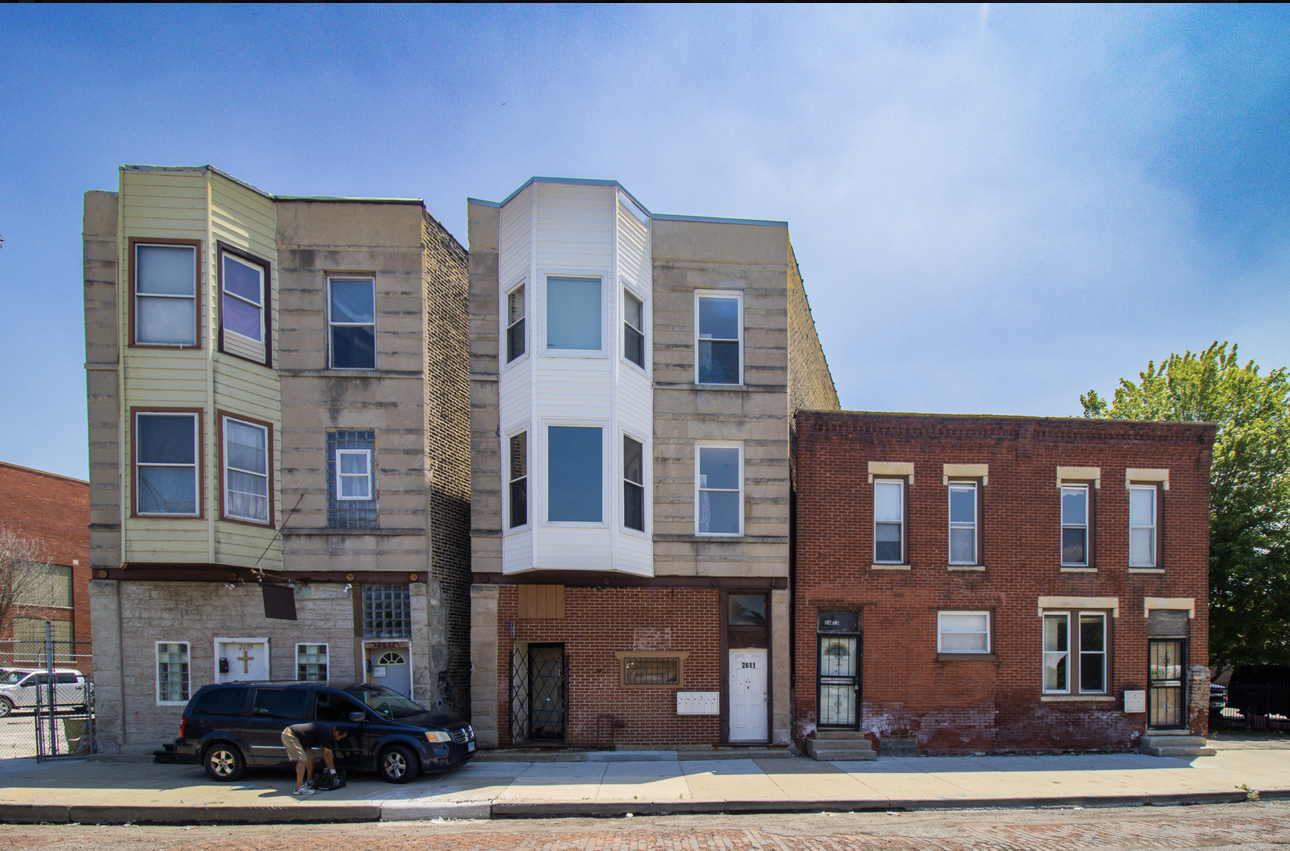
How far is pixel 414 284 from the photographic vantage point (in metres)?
16.2

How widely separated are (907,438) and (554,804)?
10203 millimetres

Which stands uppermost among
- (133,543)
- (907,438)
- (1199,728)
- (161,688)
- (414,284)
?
(414,284)

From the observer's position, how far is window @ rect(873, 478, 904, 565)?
650 inches

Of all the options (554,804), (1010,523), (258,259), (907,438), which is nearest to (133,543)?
(258,259)

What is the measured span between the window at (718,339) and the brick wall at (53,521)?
2729 centimetres

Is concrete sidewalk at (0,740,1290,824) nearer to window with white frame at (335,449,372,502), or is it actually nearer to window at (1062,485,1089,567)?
window at (1062,485,1089,567)

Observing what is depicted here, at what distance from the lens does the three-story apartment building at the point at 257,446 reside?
14.7 m

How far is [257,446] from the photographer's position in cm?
1549

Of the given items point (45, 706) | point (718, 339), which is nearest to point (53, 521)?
point (45, 706)

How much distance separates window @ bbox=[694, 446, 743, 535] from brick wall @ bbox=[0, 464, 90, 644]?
86.9ft

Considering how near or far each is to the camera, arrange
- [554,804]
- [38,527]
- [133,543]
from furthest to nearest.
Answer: [38,527]
[133,543]
[554,804]

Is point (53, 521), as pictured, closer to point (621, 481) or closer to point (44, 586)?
point (44, 586)

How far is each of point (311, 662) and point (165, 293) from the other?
7742 mm

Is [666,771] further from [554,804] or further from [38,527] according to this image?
[38,527]
